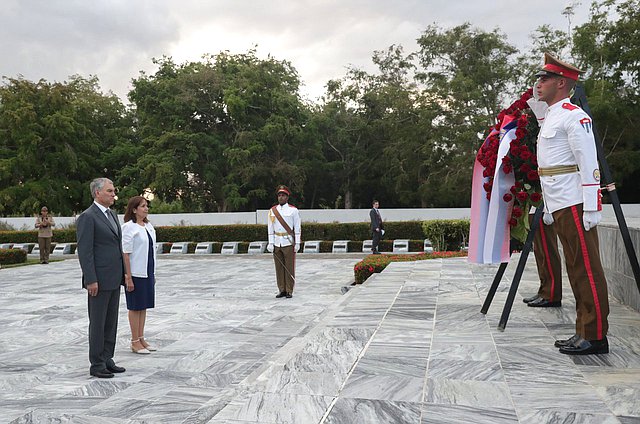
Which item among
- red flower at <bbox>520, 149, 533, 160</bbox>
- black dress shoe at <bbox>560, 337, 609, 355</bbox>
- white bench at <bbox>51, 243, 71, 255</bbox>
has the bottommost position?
white bench at <bbox>51, 243, 71, 255</bbox>

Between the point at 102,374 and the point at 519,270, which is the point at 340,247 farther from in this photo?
the point at 519,270

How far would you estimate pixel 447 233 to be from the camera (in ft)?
50.0

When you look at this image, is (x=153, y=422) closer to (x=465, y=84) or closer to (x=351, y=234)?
(x=351, y=234)

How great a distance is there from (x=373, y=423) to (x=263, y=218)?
22665mm

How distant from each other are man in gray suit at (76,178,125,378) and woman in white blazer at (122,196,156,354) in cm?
52

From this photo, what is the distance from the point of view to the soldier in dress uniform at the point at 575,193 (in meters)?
3.61

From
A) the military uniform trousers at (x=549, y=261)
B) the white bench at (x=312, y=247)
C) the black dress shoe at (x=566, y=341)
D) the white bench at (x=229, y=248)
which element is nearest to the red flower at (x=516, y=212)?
the military uniform trousers at (x=549, y=261)

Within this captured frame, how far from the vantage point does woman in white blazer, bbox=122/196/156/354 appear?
5.38 m

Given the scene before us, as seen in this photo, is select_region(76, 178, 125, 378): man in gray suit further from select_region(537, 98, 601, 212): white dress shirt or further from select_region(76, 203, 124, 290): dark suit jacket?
select_region(537, 98, 601, 212): white dress shirt

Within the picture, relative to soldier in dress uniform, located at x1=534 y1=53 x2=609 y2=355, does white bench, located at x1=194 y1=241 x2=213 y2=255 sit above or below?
below

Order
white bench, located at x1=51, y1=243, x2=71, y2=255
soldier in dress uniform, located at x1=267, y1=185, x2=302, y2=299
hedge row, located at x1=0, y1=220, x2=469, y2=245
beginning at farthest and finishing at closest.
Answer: white bench, located at x1=51, y1=243, x2=71, y2=255 → hedge row, located at x1=0, y1=220, x2=469, y2=245 → soldier in dress uniform, located at x1=267, y1=185, x2=302, y2=299

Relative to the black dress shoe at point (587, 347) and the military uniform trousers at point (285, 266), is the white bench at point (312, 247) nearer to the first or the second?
the military uniform trousers at point (285, 266)

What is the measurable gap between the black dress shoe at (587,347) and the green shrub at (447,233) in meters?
11.5

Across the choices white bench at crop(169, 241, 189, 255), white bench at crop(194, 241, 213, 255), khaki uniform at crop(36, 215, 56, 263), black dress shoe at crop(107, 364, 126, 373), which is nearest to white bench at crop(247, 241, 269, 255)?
white bench at crop(194, 241, 213, 255)
